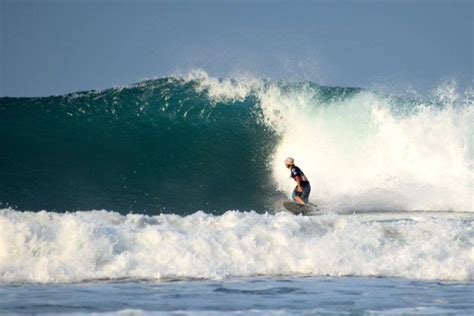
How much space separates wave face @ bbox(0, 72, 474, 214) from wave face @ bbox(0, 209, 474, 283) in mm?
5537

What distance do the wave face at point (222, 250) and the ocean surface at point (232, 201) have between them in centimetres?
2

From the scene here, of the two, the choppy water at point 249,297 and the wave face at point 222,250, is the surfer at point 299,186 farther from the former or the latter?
the choppy water at point 249,297

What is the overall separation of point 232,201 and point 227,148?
7.94 feet

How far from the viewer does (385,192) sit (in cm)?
1808

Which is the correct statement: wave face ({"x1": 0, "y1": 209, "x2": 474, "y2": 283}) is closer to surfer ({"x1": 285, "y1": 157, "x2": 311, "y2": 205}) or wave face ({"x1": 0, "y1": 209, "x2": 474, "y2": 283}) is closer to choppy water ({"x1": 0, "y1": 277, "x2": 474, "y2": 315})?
choppy water ({"x1": 0, "y1": 277, "x2": 474, "y2": 315})

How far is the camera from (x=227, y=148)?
797 inches

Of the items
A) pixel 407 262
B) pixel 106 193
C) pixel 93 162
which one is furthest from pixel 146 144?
pixel 407 262

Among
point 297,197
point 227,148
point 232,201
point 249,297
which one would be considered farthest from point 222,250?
point 227,148

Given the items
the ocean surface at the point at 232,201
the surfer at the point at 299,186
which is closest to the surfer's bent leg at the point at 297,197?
the surfer at the point at 299,186

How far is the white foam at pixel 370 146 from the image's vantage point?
18031mm

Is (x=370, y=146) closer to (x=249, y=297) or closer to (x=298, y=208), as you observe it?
(x=298, y=208)

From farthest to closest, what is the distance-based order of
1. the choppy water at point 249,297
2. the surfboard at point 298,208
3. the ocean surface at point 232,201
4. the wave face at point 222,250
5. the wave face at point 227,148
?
the wave face at point 227,148 → the surfboard at point 298,208 → the wave face at point 222,250 → the ocean surface at point 232,201 → the choppy water at point 249,297

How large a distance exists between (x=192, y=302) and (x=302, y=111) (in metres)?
13.2

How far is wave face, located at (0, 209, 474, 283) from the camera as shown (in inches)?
399
